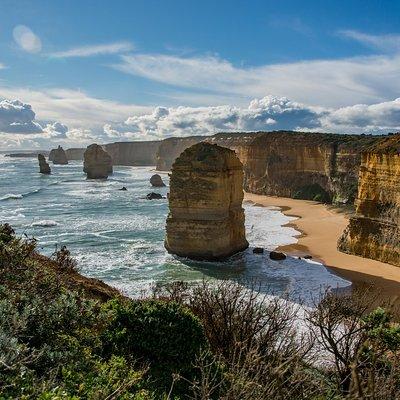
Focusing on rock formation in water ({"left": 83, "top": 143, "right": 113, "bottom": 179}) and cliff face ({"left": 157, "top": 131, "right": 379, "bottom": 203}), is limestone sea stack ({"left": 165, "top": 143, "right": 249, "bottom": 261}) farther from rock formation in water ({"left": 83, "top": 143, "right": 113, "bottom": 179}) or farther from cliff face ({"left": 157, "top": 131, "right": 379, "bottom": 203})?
rock formation in water ({"left": 83, "top": 143, "right": 113, "bottom": 179})

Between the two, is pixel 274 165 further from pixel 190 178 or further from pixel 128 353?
pixel 128 353

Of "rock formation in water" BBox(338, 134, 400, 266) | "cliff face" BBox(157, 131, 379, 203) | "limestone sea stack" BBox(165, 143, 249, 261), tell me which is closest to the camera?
"rock formation in water" BBox(338, 134, 400, 266)

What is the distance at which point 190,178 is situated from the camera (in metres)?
31.7

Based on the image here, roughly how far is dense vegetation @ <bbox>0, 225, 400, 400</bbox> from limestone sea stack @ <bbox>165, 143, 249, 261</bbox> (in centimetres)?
1450

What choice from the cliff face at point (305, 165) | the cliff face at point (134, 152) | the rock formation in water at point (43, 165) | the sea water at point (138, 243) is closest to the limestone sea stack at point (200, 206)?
the sea water at point (138, 243)

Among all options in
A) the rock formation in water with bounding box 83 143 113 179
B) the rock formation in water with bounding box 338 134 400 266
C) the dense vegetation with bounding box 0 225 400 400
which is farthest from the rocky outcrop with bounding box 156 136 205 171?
the dense vegetation with bounding box 0 225 400 400

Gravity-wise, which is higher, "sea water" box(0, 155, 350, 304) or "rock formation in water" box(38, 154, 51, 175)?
"rock formation in water" box(38, 154, 51, 175)

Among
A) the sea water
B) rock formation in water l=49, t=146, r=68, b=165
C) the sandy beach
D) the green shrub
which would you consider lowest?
the sea water

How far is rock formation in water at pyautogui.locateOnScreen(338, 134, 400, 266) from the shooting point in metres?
29.0

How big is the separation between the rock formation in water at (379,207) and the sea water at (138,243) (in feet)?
13.6

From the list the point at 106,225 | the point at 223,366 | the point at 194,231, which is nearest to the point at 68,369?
the point at 223,366

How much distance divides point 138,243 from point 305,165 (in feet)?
142

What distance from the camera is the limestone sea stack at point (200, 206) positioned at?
103 feet

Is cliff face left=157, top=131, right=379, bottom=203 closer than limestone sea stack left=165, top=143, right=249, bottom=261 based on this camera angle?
No
